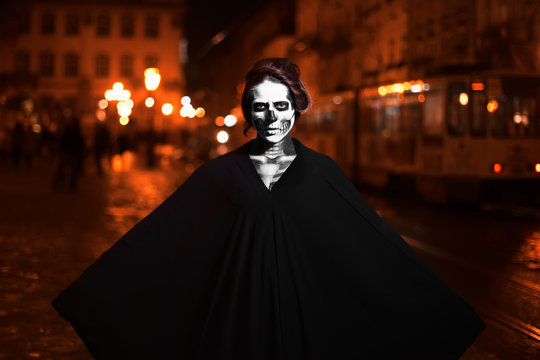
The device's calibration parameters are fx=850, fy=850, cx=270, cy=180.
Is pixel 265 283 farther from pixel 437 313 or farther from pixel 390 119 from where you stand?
pixel 390 119

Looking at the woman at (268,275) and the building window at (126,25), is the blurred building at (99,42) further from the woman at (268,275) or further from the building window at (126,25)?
the woman at (268,275)

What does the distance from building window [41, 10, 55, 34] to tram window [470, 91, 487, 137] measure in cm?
5898

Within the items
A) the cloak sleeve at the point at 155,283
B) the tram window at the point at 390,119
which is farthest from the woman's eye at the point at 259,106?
the tram window at the point at 390,119

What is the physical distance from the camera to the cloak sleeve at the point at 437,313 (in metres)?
3.69

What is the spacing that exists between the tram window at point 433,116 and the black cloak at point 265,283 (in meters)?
15.4

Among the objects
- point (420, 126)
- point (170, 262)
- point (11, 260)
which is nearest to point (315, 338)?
point (170, 262)

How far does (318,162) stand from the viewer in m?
3.78

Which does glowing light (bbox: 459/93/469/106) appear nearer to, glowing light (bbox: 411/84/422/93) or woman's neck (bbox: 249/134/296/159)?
glowing light (bbox: 411/84/422/93)

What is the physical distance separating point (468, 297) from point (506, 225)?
746 centimetres

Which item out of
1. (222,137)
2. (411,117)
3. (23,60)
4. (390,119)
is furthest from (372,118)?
(23,60)

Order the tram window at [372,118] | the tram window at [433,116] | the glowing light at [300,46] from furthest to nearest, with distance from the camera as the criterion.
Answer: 1. the glowing light at [300,46]
2. the tram window at [372,118]
3. the tram window at [433,116]

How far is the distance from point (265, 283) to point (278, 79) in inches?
35.6

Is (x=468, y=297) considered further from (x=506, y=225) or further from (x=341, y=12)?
(x=341, y=12)

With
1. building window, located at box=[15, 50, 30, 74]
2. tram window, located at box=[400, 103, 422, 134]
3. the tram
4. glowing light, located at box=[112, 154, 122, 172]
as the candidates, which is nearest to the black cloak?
the tram
